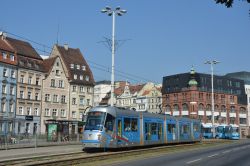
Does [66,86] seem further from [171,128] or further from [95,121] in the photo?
[95,121]

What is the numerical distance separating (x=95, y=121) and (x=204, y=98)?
8646 centimetres

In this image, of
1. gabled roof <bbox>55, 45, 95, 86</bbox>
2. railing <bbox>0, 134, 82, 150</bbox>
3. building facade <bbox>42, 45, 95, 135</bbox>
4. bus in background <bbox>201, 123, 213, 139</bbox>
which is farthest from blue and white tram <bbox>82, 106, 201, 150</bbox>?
gabled roof <bbox>55, 45, 95, 86</bbox>

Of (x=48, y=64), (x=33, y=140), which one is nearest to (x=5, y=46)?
(x=48, y=64)

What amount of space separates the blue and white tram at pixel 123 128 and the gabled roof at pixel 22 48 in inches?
1657

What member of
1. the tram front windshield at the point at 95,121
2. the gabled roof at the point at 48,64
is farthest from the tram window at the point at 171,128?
the gabled roof at the point at 48,64

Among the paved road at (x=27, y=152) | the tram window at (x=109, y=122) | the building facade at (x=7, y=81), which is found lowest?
the paved road at (x=27, y=152)

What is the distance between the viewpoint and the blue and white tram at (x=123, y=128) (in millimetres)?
28141

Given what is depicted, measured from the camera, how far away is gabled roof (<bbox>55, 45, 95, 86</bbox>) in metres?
83.4

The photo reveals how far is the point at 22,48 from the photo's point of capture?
76.4 metres

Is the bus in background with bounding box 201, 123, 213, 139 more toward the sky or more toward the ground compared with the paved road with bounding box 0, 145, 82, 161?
more toward the sky

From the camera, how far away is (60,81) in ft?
262

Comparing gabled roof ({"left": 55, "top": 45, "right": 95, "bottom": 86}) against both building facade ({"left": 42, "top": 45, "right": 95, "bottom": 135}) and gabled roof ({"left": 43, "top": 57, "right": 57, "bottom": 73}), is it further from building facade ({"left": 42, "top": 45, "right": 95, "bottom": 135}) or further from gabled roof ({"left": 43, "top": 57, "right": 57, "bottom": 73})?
gabled roof ({"left": 43, "top": 57, "right": 57, "bottom": 73})

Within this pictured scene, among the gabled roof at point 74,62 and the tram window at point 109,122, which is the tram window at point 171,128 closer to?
the tram window at point 109,122

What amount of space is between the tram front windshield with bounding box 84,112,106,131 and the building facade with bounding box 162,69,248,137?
75392 mm
